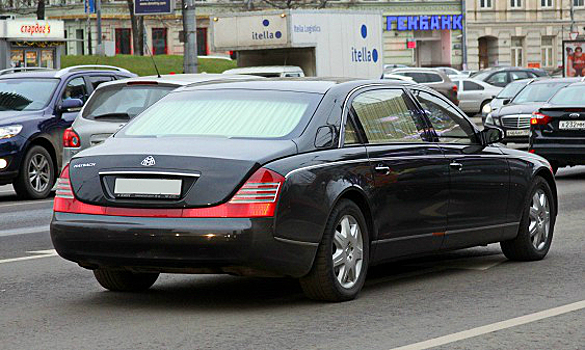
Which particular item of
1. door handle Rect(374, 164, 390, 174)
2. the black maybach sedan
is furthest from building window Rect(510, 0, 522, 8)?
door handle Rect(374, 164, 390, 174)

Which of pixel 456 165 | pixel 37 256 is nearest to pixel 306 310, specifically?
pixel 456 165

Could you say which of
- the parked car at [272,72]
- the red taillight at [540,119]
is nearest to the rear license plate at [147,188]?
the red taillight at [540,119]

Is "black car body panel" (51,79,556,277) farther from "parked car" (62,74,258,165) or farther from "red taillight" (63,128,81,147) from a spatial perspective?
"red taillight" (63,128,81,147)

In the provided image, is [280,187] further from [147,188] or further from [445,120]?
[445,120]

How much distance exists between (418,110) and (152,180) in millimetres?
2394

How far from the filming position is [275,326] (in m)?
7.24

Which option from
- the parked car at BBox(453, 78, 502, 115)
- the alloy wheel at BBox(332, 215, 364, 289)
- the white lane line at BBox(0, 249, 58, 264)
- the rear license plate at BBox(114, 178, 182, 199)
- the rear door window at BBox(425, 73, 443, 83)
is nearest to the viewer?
the rear license plate at BBox(114, 178, 182, 199)

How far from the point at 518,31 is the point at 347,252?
8362cm

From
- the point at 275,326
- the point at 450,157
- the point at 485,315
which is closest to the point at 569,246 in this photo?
the point at 450,157

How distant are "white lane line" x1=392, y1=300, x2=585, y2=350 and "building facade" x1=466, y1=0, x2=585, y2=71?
81451mm

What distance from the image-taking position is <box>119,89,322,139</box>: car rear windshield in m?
8.13

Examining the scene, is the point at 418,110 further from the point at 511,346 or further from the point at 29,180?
the point at 29,180

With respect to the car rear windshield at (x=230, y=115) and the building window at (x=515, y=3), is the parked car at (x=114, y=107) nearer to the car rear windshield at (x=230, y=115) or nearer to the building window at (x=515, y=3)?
the car rear windshield at (x=230, y=115)

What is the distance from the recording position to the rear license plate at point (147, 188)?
7.54m
